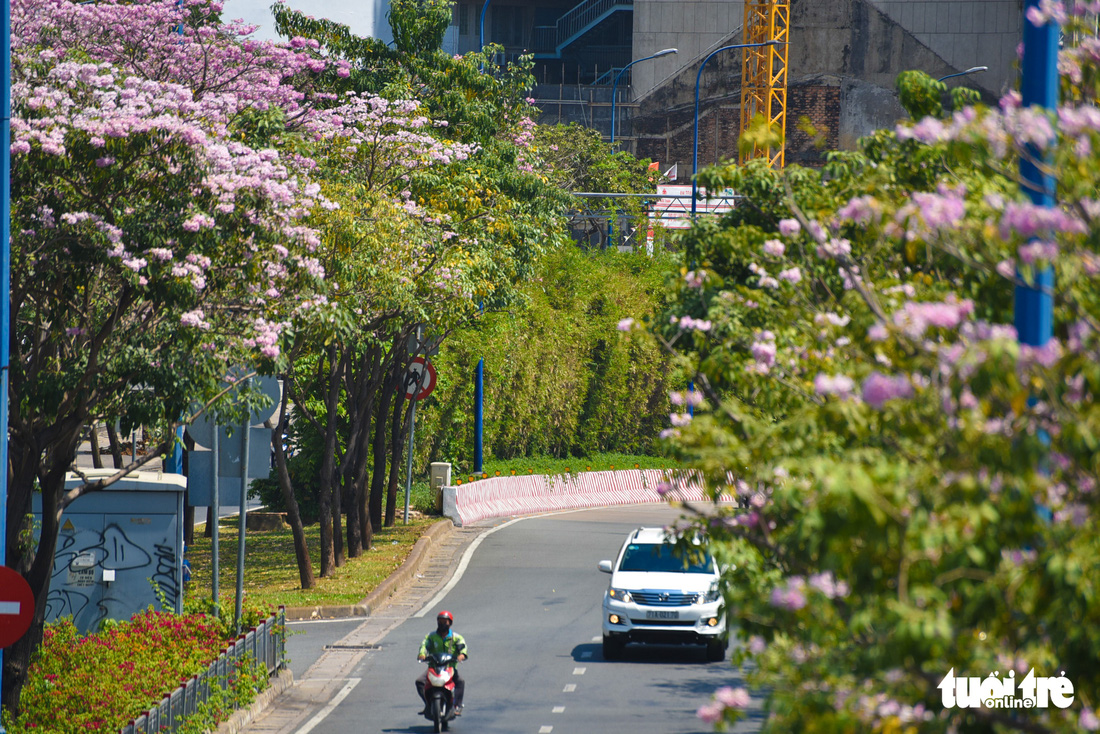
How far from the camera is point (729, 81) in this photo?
73375mm

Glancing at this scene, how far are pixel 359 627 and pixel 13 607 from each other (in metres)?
10.6

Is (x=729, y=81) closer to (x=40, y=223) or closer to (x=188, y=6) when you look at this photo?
(x=188, y=6)

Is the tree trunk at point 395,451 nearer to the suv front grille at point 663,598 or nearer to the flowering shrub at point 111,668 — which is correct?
the suv front grille at point 663,598

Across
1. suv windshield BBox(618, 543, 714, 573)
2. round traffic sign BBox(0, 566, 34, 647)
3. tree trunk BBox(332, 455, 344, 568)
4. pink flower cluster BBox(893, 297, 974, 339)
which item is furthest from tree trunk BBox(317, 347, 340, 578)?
pink flower cluster BBox(893, 297, 974, 339)

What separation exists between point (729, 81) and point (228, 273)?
210ft

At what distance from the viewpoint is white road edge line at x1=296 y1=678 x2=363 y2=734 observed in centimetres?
1385

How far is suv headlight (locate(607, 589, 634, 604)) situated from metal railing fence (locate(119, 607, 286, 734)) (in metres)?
4.24

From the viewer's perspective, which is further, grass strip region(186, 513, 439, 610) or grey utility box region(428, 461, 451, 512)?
grey utility box region(428, 461, 451, 512)

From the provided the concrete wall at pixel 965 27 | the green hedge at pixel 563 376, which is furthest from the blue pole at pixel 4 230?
the concrete wall at pixel 965 27

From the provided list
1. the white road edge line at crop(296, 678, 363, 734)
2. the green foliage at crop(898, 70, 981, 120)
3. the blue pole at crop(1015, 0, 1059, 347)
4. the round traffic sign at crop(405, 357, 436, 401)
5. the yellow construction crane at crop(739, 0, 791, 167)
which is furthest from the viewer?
the yellow construction crane at crop(739, 0, 791, 167)

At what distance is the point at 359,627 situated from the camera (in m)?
19.8

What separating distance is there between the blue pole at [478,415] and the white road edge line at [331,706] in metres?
20.1

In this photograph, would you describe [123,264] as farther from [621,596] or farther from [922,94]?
[621,596]

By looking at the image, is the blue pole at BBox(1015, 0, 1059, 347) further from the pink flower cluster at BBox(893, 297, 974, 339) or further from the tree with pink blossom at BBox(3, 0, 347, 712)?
the tree with pink blossom at BBox(3, 0, 347, 712)
